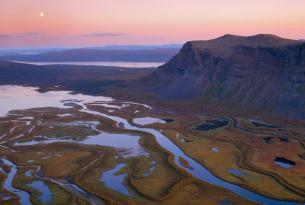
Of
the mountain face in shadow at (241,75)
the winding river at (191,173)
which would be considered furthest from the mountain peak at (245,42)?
the winding river at (191,173)

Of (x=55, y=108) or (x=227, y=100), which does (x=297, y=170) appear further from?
(x=55, y=108)

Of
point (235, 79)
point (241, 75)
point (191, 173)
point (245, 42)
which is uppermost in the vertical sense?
point (245, 42)

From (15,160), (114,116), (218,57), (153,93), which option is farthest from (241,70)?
(15,160)

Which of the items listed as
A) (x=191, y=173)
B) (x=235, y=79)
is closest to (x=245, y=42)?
(x=235, y=79)

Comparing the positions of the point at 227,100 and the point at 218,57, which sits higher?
the point at 218,57

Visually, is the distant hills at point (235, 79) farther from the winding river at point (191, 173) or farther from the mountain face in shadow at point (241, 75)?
the winding river at point (191, 173)

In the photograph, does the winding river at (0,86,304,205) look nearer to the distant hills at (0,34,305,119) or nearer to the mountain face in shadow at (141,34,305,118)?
the distant hills at (0,34,305,119)

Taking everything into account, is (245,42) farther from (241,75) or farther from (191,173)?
(191,173)

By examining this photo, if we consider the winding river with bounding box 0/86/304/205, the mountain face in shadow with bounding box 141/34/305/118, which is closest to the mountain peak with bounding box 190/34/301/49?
the mountain face in shadow with bounding box 141/34/305/118

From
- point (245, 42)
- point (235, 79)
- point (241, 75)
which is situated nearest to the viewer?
point (241, 75)

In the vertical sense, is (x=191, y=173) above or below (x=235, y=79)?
below
